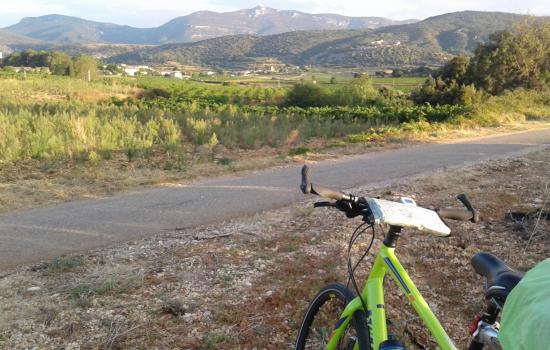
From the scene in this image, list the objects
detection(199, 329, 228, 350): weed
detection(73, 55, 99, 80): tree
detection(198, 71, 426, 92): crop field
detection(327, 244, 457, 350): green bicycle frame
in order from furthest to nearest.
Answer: detection(73, 55, 99, 80): tree
detection(198, 71, 426, 92): crop field
detection(199, 329, 228, 350): weed
detection(327, 244, 457, 350): green bicycle frame

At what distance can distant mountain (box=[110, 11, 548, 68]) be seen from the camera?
9594cm

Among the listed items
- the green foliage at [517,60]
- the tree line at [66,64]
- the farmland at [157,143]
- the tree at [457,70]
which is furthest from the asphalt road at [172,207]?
the tree line at [66,64]

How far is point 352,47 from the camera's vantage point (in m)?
112

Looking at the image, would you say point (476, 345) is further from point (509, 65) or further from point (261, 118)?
point (509, 65)

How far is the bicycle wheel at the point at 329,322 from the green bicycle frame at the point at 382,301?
93 mm

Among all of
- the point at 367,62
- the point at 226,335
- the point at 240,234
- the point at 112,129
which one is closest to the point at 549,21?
the point at 112,129

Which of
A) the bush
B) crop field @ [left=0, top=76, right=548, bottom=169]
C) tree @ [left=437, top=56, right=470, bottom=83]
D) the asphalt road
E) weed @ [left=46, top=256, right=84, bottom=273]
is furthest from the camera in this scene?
the bush

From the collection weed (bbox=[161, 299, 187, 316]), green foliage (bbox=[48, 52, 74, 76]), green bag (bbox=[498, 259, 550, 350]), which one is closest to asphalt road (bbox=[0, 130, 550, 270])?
weed (bbox=[161, 299, 187, 316])

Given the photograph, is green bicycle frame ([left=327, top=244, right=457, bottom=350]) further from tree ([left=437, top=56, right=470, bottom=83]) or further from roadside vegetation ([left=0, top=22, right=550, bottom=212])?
tree ([left=437, top=56, right=470, bottom=83])

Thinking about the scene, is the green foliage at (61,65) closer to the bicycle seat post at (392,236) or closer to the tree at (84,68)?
the tree at (84,68)

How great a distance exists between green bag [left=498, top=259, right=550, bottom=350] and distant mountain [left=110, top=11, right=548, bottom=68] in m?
82.1

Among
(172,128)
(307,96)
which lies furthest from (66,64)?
(172,128)

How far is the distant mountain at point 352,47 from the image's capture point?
315ft

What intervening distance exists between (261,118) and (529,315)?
16.7 meters
